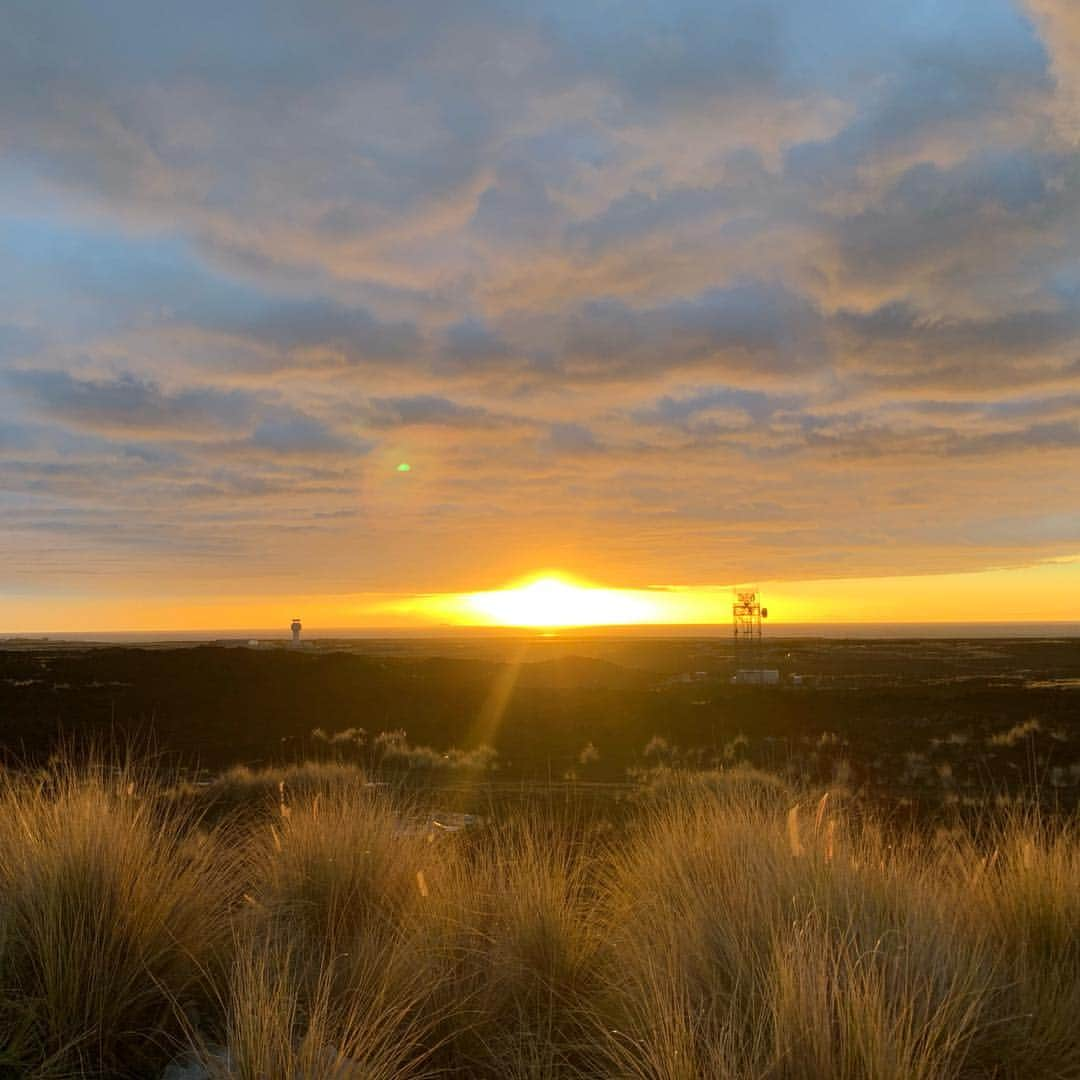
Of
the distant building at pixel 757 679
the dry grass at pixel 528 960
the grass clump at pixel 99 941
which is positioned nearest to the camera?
the dry grass at pixel 528 960

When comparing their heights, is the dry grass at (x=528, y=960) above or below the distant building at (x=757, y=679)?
above

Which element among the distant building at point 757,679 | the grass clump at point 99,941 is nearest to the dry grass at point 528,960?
the grass clump at point 99,941

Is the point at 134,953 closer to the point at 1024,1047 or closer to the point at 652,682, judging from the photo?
the point at 1024,1047

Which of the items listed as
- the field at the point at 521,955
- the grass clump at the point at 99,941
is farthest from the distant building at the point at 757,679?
the grass clump at the point at 99,941

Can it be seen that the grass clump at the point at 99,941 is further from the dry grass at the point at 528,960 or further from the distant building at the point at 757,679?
the distant building at the point at 757,679

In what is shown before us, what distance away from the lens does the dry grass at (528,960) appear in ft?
12.9

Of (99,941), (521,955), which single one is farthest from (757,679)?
(99,941)

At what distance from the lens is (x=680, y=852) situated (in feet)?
Answer: 20.6

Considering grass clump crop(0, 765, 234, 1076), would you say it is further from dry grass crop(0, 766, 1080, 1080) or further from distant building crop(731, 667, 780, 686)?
distant building crop(731, 667, 780, 686)

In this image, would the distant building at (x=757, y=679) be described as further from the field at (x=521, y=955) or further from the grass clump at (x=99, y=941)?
the grass clump at (x=99, y=941)

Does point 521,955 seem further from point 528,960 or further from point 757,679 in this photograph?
point 757,679

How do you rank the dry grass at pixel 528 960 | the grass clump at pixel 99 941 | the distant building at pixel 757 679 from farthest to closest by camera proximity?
the distant building at pixel 757 679, the grass clump at pixel 99 941, the dry grass at pixel 528 960

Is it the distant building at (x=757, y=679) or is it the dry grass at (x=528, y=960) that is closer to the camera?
the dry grass at (x=528, y=960)

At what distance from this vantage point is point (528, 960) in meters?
5.49
